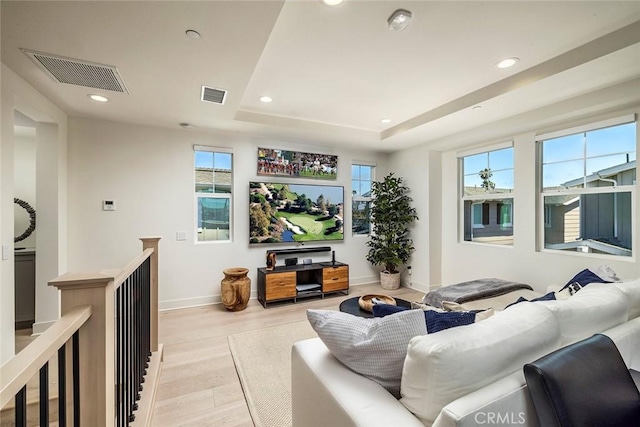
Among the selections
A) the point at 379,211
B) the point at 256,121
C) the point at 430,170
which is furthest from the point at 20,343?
the point at 430,170

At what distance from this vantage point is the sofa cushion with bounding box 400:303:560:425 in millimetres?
928

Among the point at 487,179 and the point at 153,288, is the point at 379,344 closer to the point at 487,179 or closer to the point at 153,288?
A: the point at 153,288

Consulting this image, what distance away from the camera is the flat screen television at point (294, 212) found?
421cm

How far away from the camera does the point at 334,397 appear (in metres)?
1.09

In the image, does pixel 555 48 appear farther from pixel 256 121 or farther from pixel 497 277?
pixel 256 121

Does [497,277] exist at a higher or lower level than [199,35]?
lower

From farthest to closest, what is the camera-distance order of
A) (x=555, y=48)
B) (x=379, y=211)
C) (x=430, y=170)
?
(x=379, y=211)
(x=430, y=170)
(x=555, y=48)


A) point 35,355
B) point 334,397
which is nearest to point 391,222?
point 334,397

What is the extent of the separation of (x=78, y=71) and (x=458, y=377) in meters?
3.18

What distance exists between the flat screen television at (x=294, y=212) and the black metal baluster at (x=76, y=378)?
314 cm

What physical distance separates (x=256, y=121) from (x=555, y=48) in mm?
3052

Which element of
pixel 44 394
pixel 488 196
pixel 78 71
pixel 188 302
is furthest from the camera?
pixel 488 196

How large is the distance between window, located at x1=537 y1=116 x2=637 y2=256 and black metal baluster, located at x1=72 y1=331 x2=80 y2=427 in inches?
170

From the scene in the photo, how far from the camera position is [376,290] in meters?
4.76
